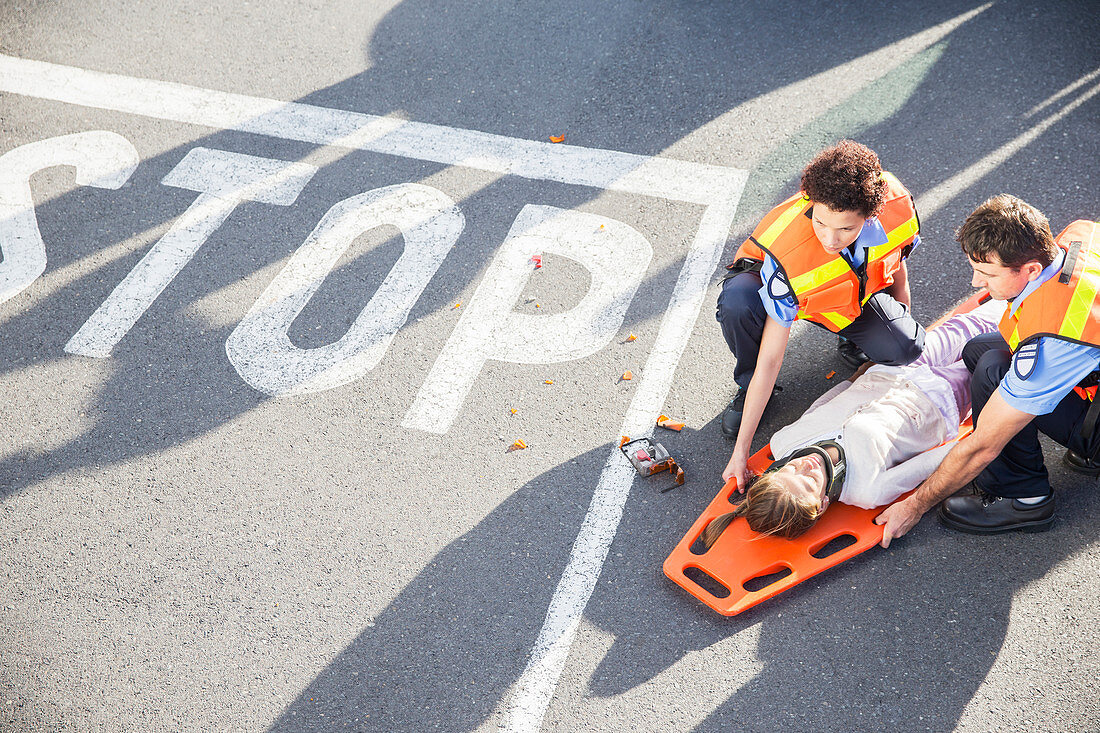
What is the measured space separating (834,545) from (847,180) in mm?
1687

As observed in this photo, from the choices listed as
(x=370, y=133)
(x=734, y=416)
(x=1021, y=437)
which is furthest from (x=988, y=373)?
(x=370, y=133)

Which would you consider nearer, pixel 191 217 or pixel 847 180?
pixel 847 180

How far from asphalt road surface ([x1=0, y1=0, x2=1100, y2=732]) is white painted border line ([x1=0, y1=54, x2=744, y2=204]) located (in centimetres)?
3

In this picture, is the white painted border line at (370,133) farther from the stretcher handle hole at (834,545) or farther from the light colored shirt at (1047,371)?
the light colored shirt at (1047,371)

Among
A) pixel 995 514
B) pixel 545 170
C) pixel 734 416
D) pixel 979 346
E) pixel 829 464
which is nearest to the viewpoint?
pixel 829 464

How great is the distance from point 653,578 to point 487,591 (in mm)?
777

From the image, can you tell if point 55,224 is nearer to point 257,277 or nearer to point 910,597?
point 257,277

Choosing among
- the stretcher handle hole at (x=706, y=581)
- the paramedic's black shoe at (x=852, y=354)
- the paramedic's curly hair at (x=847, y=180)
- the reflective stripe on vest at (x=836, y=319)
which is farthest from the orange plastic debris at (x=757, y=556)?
the paramedic's curly hair at (x=847, y=180)

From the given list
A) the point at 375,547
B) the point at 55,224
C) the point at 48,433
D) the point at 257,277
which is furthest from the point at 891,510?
the point at 55,224

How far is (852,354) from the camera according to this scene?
4.84 m

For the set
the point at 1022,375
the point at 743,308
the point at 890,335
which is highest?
the point at 1022,375

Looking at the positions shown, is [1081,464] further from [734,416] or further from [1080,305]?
[734,416]

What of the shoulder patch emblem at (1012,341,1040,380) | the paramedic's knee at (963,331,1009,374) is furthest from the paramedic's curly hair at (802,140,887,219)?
the paramedic's knee at (963,331,1009,374)

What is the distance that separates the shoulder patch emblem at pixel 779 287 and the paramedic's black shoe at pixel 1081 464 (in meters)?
1.65
